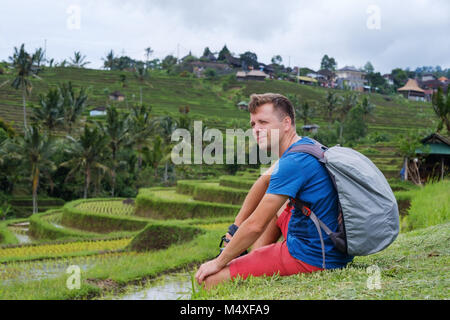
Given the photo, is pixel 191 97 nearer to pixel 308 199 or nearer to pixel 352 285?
pixel 308 199

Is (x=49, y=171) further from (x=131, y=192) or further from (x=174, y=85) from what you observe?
(x=174, y=85)

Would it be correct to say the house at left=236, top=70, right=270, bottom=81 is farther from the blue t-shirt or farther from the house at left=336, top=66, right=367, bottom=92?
the blue t-shirt

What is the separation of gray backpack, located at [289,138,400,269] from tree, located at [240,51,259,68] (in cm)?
8434

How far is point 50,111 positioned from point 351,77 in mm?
58984

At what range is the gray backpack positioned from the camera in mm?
2262

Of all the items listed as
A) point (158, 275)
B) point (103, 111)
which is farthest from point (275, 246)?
point (103, 111)

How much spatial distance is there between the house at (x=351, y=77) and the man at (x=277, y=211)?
7395 cm

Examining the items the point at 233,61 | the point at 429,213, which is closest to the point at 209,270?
the point at 429,213

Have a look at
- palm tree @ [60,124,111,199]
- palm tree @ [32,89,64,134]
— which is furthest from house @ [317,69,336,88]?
palm tree @ [60,124,111,199]

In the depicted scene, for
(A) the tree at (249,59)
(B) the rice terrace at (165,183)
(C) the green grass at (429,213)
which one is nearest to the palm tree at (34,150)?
(B) the rice terrace at (165,183)

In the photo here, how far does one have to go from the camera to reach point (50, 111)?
3200 cm

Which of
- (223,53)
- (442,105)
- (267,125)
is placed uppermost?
(223,53)

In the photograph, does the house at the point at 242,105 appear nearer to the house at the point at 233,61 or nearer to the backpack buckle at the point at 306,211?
the house at the point at 233,61
